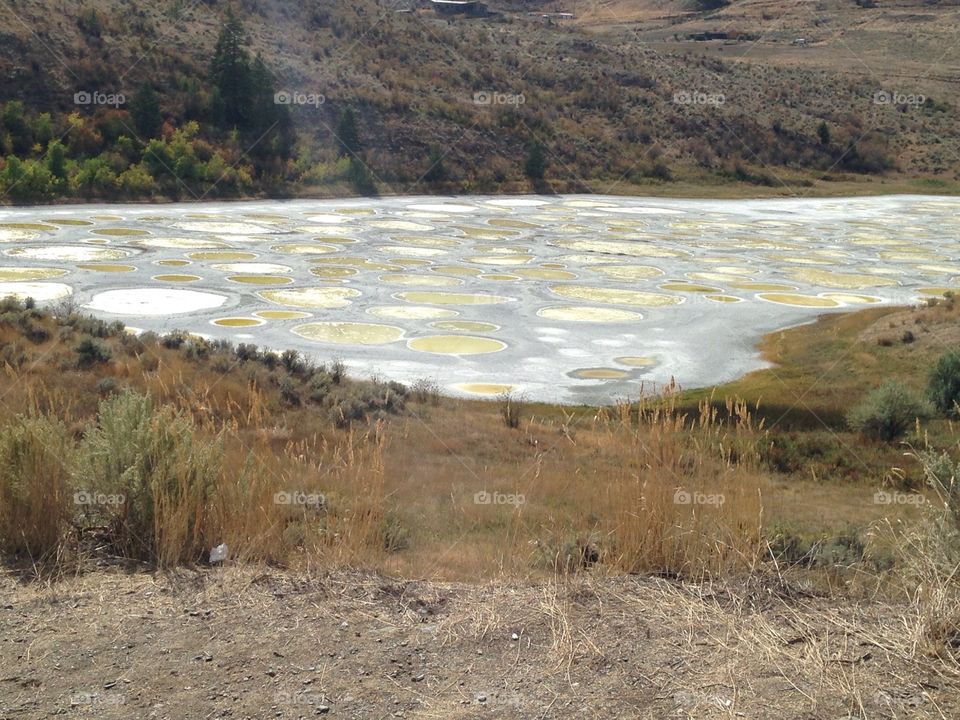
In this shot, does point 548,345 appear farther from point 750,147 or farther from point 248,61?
point 750,147

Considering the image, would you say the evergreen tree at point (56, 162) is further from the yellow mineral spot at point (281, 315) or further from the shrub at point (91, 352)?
the shrub at point (91, 352)

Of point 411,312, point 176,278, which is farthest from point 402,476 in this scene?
point 176,278

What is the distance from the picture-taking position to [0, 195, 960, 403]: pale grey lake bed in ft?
62.7

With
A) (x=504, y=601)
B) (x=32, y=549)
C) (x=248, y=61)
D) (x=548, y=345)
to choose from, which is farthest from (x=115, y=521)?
(x=248, y=61)

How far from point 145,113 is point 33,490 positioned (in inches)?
1661

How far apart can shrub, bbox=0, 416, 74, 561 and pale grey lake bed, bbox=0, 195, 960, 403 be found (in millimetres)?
10835

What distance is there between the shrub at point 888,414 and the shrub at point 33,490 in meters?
12.8

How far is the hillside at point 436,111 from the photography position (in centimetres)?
4384

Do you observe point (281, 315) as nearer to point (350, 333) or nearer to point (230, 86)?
point (350, 333)

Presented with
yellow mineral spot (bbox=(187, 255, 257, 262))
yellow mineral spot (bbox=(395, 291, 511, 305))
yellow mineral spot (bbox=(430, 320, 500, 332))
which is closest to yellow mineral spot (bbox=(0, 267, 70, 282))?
yellow mineral spot (bbox=(187, 255, 257, 262))

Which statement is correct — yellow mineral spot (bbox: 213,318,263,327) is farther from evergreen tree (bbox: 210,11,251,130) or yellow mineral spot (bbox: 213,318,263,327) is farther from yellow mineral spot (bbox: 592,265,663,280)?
evergreen tree (bbox: 210,11,251,130)

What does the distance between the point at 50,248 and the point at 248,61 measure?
26.2 metres

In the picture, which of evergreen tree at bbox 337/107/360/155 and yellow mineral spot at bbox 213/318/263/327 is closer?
yellow mineral spot at bbox 213/318/263/327

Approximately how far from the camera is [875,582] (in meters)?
6.12
